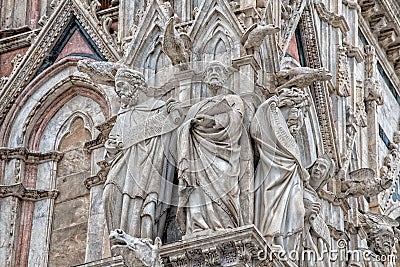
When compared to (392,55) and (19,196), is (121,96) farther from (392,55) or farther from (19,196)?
(392,55)

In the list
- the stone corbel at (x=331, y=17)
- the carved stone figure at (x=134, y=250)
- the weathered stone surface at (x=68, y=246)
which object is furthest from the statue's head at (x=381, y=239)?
the carved stone figure at (x=134, y=250)

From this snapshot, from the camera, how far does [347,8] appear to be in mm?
20719

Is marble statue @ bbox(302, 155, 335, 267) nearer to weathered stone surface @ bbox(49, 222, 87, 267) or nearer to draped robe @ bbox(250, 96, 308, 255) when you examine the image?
draped robe @ bbox(250, 96, 308, 255)

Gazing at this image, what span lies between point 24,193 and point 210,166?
3.18 meters

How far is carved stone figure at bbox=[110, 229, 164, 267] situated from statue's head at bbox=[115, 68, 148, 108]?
65.6 inches

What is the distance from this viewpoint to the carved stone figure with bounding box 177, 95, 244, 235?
1510cm

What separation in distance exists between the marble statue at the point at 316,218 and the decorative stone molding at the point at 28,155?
113 inches

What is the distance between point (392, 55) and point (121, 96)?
7.44 meters

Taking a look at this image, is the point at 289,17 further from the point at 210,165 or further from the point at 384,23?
the point at 384,23

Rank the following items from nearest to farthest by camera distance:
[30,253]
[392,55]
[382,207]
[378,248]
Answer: [30,253] < [378,248] < [382,207] < [392,55]

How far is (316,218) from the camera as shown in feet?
54.1

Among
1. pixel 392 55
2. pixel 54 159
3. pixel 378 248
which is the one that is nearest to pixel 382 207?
pixel 378 248

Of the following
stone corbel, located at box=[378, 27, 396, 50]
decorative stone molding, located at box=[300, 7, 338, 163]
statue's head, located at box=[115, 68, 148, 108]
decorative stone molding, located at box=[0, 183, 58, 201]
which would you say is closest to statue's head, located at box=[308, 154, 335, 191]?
decorative stone molding, located at box=[300, 7, 338, 163]

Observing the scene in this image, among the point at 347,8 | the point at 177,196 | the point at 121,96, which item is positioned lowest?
the point at 177,196
